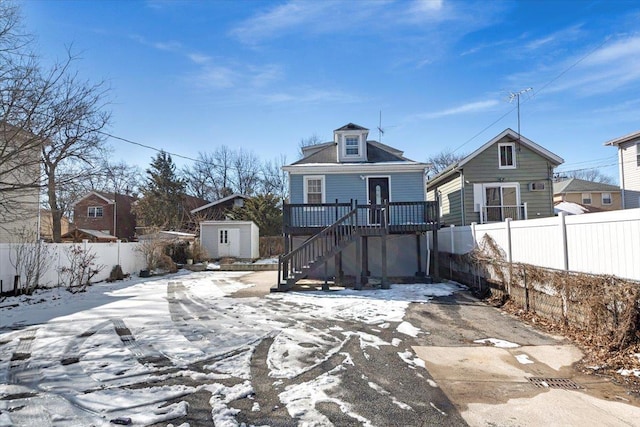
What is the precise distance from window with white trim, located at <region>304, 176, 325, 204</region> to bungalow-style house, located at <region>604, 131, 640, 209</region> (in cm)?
1483

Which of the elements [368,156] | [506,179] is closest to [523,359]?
[368,156]

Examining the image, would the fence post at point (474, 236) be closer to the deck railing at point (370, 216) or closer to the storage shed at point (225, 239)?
the deck railing at point (370, 216)

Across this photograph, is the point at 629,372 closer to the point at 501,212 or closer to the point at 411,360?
the point at 411,360

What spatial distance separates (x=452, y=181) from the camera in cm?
1736

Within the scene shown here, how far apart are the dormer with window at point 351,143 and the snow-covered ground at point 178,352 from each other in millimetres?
7062

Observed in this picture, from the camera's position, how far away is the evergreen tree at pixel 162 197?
2991 cm

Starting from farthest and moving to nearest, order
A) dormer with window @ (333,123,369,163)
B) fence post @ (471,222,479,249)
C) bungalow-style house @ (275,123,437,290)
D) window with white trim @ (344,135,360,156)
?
window with white trim @ (344,135,360,156)
dormer with window @ (333,123,369,163)
bungalow-style house @ (275,123,437,290)
fence post @ (471,222,479,249)

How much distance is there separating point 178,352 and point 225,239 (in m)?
17.4

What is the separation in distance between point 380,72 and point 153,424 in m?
12.2

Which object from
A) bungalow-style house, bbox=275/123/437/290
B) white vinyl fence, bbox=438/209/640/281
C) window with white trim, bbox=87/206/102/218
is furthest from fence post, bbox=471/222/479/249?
window with white trim, bbox=87/206/102/218

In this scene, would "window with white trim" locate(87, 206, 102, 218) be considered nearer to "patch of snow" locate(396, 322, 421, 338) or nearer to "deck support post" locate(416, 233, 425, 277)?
"deck support post" locate(416, 233, 425, 277)

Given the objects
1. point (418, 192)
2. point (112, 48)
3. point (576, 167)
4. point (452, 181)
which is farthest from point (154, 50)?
point (576, 167)

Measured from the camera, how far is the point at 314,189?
1432cm

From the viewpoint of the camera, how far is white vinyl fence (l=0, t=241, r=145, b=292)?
9.81 m
